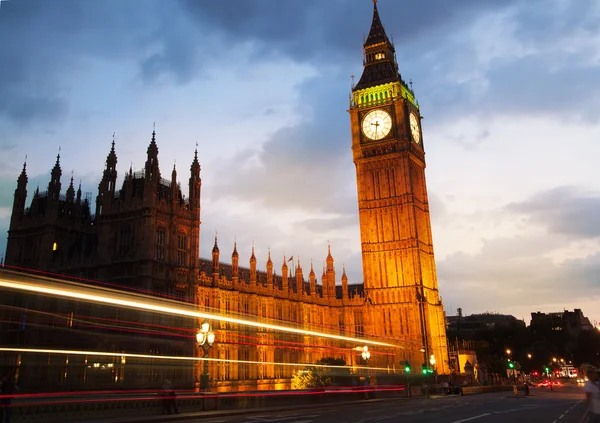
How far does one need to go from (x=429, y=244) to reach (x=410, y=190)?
9.64 metres

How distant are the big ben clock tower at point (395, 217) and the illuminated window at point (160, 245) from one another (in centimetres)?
3615

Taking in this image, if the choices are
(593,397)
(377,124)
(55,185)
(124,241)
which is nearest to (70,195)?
(55,185)

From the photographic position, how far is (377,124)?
280 ft

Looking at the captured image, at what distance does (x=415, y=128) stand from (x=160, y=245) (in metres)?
51.2

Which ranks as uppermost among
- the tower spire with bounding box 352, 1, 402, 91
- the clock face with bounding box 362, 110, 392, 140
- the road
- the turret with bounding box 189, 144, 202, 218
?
the tower spire with bounding box 352, 1, 402, 91

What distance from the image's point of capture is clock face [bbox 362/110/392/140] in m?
84.8

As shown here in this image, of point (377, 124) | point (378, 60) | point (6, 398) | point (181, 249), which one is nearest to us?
point (6, 398)

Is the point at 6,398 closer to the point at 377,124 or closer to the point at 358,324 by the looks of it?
the point at 358,324

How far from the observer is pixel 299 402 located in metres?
34.4

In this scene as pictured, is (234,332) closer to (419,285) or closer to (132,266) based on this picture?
(132,266)

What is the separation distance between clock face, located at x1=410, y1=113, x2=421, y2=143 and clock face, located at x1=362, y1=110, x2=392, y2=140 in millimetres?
4173

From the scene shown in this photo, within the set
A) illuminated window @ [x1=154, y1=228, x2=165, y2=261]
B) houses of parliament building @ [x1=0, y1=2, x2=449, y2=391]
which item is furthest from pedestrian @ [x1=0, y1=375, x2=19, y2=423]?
illuminated window @ [x1=154, y1=228, x2=165, y2=261]

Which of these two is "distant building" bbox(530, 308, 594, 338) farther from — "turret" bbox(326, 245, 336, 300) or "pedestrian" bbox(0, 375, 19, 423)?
"pedestrian" bbox(0, 375, 19, 423)

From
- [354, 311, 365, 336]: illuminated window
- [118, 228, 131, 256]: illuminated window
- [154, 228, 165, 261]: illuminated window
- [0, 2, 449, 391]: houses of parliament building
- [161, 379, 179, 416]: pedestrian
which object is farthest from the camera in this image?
[354, 311, 365, 336]: illuminated window
